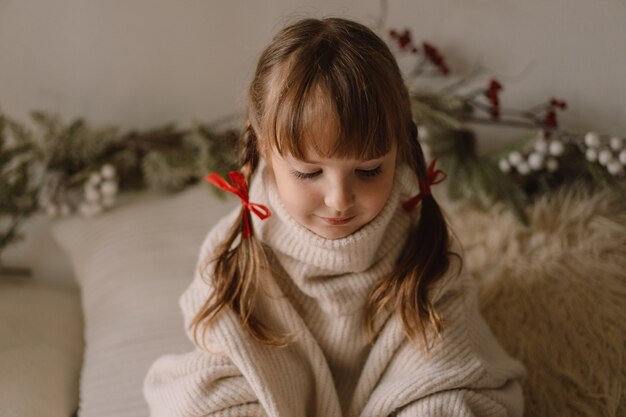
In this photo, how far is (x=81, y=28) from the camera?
1364 millimetres

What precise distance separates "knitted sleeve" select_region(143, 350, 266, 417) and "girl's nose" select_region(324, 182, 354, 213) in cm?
31

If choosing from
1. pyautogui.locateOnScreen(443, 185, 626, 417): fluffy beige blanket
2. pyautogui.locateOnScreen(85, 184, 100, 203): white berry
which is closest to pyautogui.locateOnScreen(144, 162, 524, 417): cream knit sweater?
pyautogui.locateOnScreen(443, 185, 626, 417): fluffy beige blanket

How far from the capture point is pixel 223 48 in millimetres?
1428

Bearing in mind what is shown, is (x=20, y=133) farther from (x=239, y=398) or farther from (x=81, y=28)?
(x=239, y=398)

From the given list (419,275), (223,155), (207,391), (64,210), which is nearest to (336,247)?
(419,275)

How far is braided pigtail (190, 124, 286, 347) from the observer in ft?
2.96

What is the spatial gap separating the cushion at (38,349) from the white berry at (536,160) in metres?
1.01

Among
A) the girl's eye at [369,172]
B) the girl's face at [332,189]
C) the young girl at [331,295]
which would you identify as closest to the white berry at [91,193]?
the young girl at [331,295]

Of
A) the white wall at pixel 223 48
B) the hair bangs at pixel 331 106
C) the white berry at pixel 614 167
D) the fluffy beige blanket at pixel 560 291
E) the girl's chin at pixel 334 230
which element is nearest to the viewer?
the hair bangs at pixel 331 106

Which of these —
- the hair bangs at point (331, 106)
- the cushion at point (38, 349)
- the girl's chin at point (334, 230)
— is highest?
the hair bangs at point (331, 106)

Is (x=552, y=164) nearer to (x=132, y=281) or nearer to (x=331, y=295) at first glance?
(x=331, y=295)

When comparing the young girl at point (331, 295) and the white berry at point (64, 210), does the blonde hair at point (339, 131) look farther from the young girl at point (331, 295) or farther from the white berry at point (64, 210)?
the white berry at point (64, 210)

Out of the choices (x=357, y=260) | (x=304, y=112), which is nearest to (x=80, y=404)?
(x=357, y=260)

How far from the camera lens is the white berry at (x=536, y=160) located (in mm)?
1274
